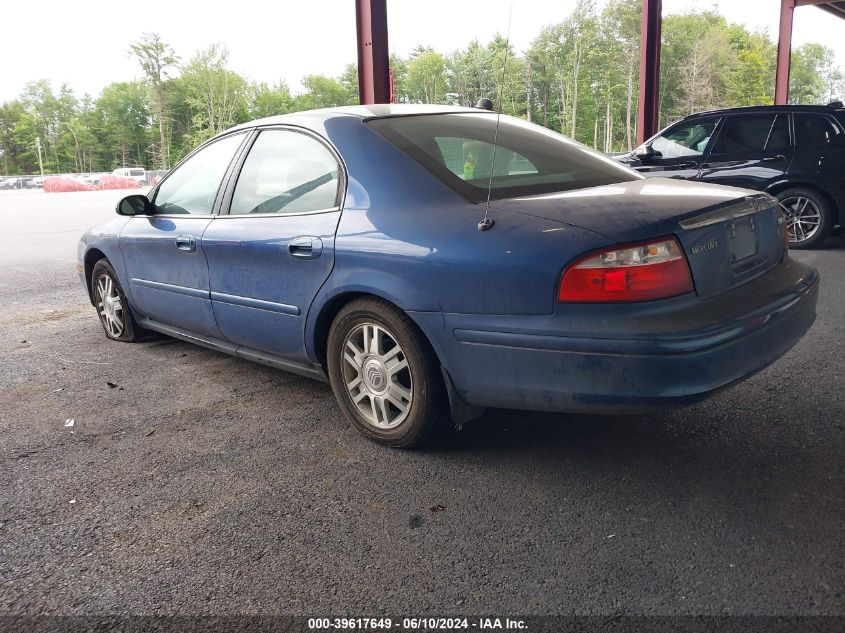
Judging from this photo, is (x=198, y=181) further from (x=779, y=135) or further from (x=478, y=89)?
(x=779, y=135)

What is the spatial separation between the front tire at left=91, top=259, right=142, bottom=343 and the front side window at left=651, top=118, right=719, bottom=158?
623 cm

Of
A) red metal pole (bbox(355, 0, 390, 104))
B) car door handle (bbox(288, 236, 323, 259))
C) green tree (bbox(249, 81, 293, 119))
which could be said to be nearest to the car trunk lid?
car door handle (bbox(288, 236, 323, 259))

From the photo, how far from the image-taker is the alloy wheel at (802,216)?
313 inches

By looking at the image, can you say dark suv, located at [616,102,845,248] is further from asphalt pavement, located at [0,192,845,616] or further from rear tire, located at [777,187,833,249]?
asphalt pavement, located at [0,192,845,616]

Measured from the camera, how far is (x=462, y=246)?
251cm

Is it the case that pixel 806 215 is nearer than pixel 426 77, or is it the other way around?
pixel 806 215

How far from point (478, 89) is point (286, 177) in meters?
3.67

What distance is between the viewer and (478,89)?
6.50 m

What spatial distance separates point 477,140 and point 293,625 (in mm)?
2194

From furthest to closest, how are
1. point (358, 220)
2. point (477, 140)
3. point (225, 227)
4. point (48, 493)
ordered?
point (225, 227) < point (477, 140) < point (358, 220) < point (48, 493)

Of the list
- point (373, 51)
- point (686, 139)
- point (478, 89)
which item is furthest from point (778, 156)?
point (373, 51)

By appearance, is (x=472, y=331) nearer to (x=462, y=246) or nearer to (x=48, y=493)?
(x=462, y=246)

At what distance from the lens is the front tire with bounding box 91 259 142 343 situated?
4.70 m

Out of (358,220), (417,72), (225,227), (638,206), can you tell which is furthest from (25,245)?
(638,206)
